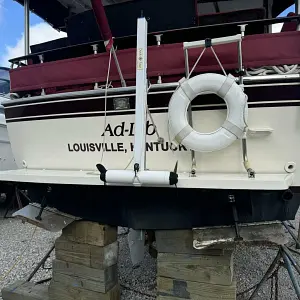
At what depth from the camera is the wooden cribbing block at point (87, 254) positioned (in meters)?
2.74

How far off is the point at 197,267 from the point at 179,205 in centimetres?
44

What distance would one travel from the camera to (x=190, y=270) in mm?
2418

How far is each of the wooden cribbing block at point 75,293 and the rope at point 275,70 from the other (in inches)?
76.9

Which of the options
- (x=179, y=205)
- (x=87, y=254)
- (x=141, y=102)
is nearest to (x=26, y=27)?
(x=141, y=102)

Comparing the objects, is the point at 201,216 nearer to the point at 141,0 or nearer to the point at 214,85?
the point at 214,85

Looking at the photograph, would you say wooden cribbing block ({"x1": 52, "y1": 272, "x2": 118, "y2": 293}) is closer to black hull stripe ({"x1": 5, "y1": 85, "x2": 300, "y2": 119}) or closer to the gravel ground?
the gravel ground

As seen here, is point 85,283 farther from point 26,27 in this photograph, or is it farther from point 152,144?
point 26,27

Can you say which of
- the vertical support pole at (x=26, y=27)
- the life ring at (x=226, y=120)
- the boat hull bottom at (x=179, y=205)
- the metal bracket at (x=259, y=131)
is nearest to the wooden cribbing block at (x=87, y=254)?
the boat hull bottom at (x=179, y=205)

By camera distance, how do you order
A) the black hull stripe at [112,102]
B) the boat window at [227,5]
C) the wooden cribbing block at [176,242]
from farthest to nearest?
the boat window at [227,5], the wooden cribbing block at [176,242], the black hull stripe at [112,102]

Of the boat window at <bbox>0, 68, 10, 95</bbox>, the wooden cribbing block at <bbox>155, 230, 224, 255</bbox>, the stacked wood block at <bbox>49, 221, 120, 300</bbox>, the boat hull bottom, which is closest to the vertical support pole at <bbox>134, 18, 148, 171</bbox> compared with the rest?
the boat hull bottom

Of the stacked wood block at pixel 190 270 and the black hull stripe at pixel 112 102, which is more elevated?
the black hull stripe at pixel 112 102

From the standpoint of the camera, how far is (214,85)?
7.20ft

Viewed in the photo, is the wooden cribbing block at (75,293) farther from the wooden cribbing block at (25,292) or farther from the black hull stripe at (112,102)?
the black hull stripe at (112,102)

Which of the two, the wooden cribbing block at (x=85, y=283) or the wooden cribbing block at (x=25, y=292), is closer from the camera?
the wooden cribbing block at (x=85, y=283)
